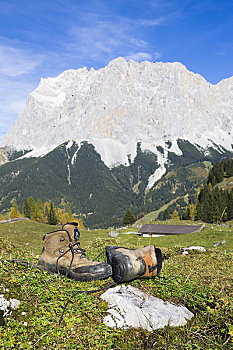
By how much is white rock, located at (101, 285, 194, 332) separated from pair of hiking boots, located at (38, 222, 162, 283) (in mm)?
706

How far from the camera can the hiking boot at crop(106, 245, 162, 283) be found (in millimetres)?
6781

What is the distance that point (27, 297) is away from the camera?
545 centimetres

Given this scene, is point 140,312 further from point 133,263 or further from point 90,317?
point 133,263

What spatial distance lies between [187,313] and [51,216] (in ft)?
278

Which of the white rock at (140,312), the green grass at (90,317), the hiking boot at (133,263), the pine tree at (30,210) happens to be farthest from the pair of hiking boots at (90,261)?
the pine tree at (30,210)

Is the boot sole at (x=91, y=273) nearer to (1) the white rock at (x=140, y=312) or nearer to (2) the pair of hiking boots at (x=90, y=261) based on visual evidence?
(2) the pair of hiking boots at (x=90, y=261)

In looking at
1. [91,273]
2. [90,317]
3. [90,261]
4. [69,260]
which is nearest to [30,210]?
[69,260]

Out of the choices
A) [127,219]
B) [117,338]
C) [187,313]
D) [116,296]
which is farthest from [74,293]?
[127,219]

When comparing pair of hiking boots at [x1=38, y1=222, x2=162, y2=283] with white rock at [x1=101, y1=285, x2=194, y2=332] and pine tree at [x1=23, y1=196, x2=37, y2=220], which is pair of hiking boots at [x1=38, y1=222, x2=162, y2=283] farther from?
pine tree at [x1=23, y1=196, x2=37, y2=220]

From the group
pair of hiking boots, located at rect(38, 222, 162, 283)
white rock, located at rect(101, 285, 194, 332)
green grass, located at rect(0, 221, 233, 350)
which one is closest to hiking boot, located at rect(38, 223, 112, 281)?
pair of hiking boots, located at rect(38, 222, 162, 283)

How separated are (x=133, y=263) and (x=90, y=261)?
149 centimetres

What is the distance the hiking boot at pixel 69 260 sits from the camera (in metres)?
7.09

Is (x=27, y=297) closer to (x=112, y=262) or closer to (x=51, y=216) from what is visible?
Result: (x=112, y=262)

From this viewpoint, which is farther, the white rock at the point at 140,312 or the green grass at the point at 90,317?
the white rock at the point at 140,312
